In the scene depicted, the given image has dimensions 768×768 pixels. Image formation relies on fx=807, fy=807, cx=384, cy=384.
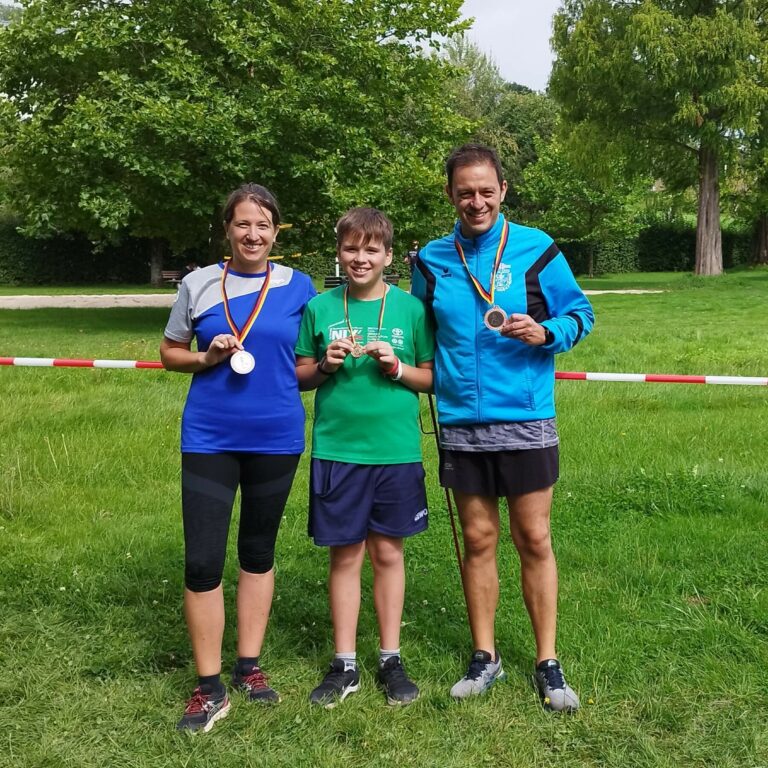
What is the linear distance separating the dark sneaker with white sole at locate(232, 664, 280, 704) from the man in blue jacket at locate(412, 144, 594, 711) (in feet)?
2.37

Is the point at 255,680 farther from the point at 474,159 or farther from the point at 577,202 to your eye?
the point at 577,202

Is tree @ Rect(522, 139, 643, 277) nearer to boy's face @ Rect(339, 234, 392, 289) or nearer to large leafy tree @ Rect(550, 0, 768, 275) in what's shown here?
large leafy tree @ Rect(550, 0, 768, 275)

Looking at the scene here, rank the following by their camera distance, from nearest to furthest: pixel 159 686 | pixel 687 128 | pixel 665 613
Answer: pixel 159 686 < pixel 665 613 < pixel 687 128

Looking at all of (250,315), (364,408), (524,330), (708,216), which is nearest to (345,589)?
(364,408)

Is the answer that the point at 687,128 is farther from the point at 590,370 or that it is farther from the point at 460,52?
the point at 460,52

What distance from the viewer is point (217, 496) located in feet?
9.82

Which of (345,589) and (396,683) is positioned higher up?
(345,589)

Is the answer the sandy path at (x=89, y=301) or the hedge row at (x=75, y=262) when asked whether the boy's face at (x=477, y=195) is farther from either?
the hedge row at (x=75, y=262)

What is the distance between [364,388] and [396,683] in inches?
46.8

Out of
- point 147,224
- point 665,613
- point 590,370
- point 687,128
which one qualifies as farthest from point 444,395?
point 687,128

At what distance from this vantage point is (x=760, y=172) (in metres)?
32.5

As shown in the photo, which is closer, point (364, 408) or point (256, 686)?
point (364, 408)

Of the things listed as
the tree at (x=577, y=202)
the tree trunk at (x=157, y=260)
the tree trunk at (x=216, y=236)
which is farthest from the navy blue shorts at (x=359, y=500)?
the tree at (x=577, y=202)

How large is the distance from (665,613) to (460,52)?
50283mm
